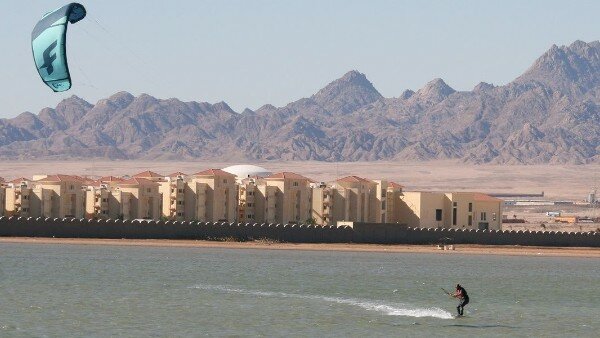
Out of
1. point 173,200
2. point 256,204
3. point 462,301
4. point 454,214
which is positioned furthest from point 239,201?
point 462,301

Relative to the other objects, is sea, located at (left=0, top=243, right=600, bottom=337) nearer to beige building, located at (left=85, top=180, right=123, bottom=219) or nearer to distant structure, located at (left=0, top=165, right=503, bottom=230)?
distant structure, located at (left=0, top=165, right=503, bottom=230)

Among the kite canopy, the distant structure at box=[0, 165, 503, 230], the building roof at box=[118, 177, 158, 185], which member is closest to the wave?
the kite canopy

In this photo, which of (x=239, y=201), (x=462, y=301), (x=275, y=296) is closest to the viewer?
(x=462, y=301)

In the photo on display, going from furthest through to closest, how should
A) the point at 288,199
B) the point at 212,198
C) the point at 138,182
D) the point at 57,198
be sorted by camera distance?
the point at 288,199 → the point at 212,198 → the point at 138,182 → the point at 57,198

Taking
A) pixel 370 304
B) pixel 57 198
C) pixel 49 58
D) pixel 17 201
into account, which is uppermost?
pixel 49 58

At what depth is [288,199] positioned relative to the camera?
157125 mm

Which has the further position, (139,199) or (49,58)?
(139,199)

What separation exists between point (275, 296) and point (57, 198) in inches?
2991

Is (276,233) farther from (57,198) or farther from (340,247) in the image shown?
(57,198)

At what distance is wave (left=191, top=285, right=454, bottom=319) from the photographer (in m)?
68.2

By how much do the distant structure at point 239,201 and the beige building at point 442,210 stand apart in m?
0.11

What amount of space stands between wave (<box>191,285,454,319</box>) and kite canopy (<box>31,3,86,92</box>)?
74.0 ft

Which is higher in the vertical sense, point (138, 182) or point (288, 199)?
point (138, 182)

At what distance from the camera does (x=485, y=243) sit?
473ft
